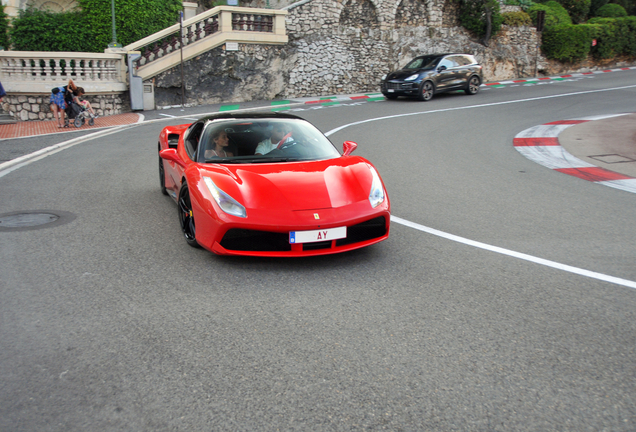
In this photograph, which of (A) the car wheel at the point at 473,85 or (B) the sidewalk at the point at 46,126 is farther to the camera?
(A) the car wheel at the point at 473,85

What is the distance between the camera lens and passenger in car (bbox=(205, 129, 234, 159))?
5711 mm

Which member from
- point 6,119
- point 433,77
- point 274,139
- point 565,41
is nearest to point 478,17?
point 565,41

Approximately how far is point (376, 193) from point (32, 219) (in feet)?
13.2

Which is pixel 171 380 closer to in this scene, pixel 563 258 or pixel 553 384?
pixel 553 384

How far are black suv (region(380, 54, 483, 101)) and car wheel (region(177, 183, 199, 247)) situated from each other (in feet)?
56.5

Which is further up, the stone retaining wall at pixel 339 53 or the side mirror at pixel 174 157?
the stone retaining wall at pixel 339 53

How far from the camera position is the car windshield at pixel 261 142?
223 inches

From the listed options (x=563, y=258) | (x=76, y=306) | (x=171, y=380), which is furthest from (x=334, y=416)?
(x=563, y=258)

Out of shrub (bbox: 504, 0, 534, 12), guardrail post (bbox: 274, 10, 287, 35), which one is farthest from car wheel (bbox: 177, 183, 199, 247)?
shrub (bbox: 504, 0, 534, 12)

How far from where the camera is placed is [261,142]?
19.8 ft

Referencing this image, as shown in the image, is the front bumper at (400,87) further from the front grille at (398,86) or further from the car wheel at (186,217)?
the car wheel at (186,217)

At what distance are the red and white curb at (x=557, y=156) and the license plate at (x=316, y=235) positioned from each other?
5.48 meters

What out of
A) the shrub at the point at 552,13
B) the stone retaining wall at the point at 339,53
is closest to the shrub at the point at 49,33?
the stone retaining wall at the point at 339,53

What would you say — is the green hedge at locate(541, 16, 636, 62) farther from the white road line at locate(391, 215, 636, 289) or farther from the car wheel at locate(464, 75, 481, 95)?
the white road line at locate(391, 215, 636, 289)
